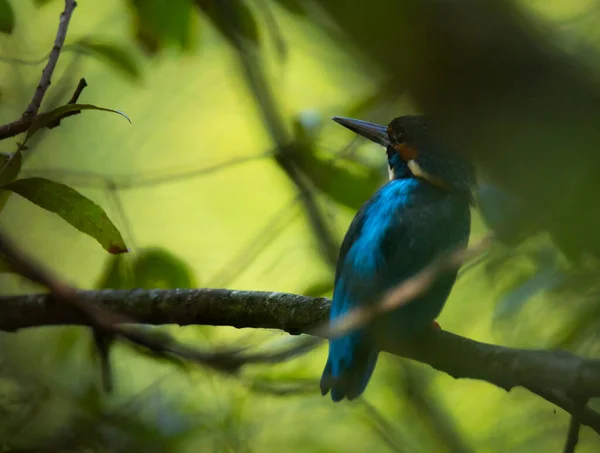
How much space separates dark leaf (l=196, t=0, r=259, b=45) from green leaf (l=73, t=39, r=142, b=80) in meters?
0.28

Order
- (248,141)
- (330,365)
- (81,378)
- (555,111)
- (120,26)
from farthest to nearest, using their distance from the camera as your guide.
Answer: (248,141) < (120,26) < (81,378) < (330,365) < (555,111)

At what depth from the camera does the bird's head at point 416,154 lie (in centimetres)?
249

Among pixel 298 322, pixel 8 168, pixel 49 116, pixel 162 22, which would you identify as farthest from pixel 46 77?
pixel 298 322

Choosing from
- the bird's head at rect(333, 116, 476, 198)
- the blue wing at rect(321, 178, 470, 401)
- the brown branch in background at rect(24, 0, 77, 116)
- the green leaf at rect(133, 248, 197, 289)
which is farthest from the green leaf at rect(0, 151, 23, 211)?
the bird's head at rect(333, 116, 476, 198)

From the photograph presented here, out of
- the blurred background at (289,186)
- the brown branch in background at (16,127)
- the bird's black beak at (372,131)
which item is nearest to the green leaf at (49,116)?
the brown branch in background at (16,127)

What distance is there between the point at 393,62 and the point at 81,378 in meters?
2.48

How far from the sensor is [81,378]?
2.93 meters

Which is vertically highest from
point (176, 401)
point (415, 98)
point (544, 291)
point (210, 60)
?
point (415, 98)

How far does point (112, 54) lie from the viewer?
7.89ft

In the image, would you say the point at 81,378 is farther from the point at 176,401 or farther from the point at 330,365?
the point at 330,365

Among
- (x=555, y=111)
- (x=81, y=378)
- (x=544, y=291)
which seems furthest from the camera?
(x=81, y=378)

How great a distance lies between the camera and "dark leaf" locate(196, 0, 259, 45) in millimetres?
2416

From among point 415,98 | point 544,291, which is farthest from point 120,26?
point 415,98

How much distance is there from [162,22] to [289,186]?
4.04 ft
